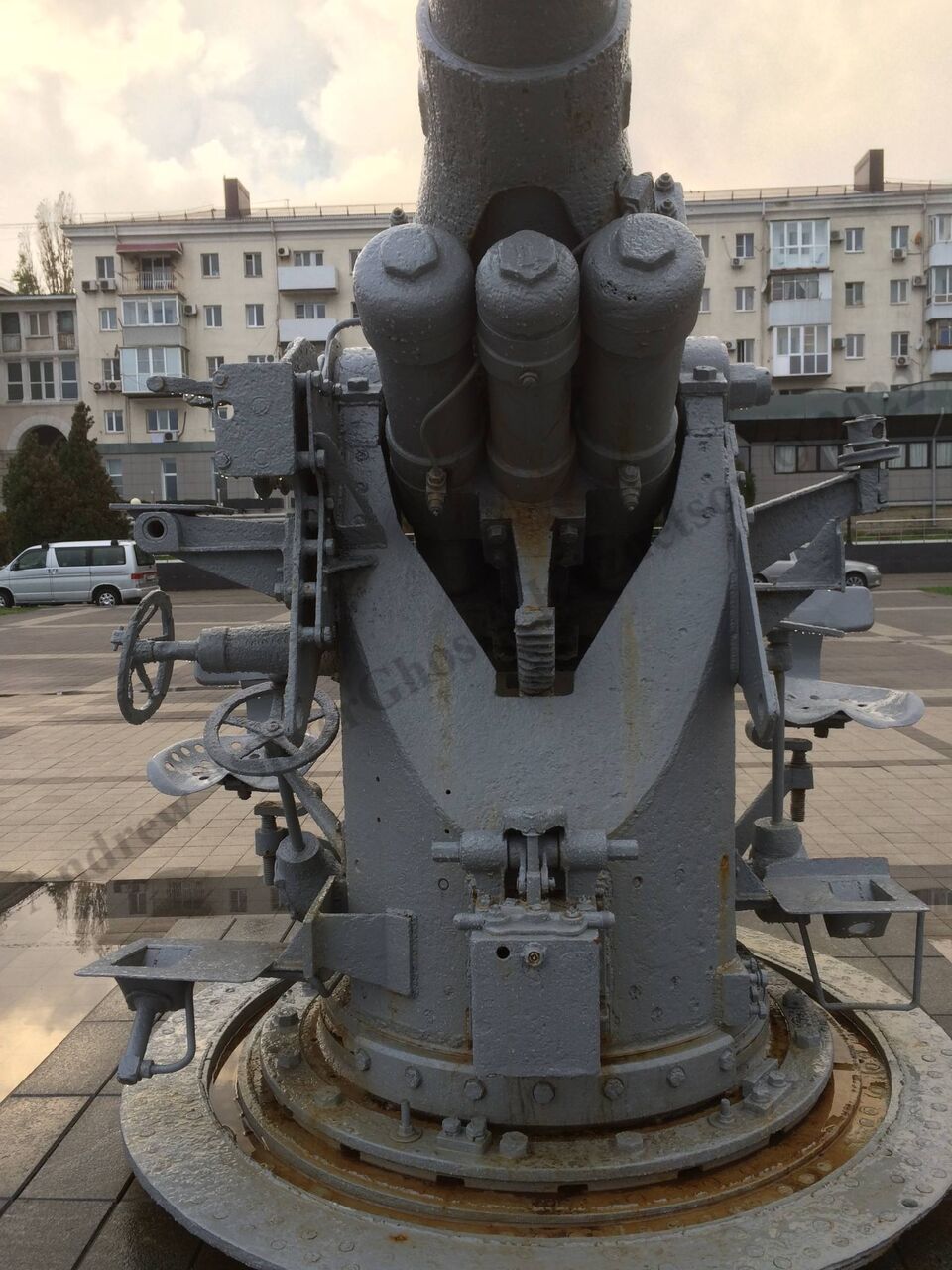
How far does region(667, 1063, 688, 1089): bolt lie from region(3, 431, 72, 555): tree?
1271 inches

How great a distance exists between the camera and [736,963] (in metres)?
3.37

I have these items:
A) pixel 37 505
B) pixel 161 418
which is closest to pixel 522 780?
pixel 37 505

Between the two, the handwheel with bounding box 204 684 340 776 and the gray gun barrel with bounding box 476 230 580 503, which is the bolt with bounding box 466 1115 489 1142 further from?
the gray gun barrel with bounding box 476 230 580 503

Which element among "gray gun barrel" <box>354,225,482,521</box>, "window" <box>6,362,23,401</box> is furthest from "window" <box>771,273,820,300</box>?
"gray gun barrel" <box>354,225,482,521</box>

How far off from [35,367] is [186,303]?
7.97 meters

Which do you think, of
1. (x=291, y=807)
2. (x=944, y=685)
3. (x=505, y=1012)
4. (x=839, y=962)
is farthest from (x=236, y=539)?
(x=944, y=685)

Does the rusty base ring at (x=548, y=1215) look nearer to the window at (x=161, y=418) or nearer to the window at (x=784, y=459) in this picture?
the window at (x=784, y=459)

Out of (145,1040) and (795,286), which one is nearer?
(145,1040)

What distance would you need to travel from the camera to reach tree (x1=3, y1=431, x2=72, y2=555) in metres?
32.4

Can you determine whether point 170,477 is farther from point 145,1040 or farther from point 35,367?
point 145,1040

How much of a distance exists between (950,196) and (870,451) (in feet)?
134

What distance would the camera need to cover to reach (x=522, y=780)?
310cm

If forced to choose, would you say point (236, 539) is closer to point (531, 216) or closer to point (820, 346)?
point (531, 216)

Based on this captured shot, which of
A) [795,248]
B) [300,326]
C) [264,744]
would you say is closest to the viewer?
[264,744]
